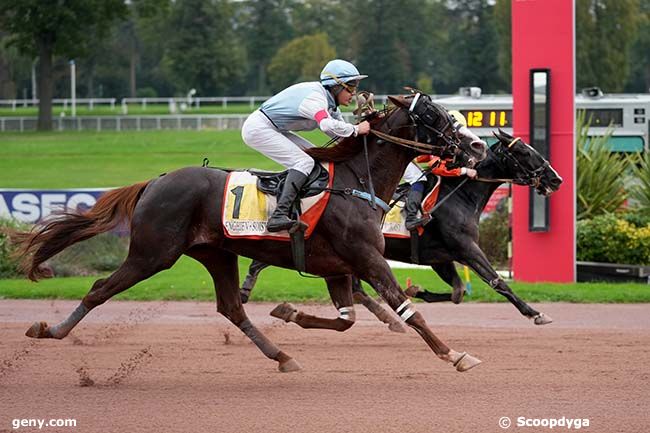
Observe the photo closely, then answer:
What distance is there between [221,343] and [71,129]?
114ft

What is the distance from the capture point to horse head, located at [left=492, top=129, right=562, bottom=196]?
10633 mm

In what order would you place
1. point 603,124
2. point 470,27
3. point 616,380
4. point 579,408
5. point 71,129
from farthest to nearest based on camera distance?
point 470,27 → point 71,129 → point 603,124 → point 616,380 → point 579,408

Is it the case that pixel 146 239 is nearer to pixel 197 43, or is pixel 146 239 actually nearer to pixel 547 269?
pixel 547 269

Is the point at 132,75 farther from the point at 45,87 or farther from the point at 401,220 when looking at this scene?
the point at 401,220

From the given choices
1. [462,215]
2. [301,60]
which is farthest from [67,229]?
[301,60]

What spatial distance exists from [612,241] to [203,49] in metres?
45.4

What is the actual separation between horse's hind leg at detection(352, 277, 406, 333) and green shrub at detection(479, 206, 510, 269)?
17.7ft

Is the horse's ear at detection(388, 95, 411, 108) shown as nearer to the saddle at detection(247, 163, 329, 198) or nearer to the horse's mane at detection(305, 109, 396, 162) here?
the horse's mane at detection(305, 109, 396, 162)

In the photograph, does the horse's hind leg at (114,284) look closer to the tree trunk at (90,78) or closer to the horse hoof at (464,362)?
the horse hoof at (464,362)

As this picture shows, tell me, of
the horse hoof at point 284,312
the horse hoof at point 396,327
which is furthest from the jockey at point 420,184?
the horse hoof at point 284,312

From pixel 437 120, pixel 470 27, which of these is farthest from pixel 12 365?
pixel 470 27

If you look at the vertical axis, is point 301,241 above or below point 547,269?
above

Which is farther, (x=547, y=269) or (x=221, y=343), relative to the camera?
(x=547, y=269)

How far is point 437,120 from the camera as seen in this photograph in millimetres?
8508
